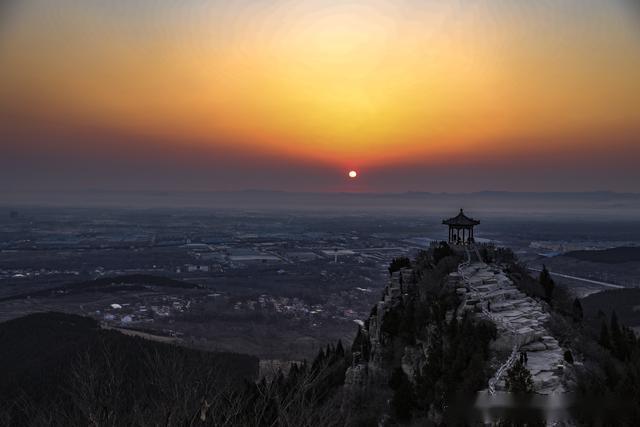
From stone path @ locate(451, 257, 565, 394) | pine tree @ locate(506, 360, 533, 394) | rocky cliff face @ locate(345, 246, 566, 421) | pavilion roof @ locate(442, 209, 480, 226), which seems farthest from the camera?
pavilion roof @ locate(442, 209, 480, 226)

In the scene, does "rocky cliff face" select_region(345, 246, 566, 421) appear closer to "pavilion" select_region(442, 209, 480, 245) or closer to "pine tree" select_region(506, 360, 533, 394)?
"pine tree" select_region(506, 360, 533, 394)

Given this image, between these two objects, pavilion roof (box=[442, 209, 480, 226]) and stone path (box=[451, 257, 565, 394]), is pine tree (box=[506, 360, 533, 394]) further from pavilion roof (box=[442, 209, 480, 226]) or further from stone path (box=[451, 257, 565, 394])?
pavilion roof (box=[442, 209, 480, 226])

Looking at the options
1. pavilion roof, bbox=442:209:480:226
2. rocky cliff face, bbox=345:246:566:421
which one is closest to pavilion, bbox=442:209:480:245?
pavilion roof, bbox=442:209:480:226

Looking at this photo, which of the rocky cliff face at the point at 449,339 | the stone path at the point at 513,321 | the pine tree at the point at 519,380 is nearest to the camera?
the pine tree at the point at 519,380

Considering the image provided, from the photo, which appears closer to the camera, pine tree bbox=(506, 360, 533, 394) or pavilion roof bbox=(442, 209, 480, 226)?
pine tree bbox=(506, 360, 533, 394)

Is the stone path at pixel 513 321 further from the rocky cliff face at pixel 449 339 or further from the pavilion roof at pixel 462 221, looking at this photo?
the pavilion roof at pixel 462 221

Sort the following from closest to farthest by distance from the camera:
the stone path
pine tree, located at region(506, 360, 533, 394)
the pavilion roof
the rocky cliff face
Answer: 1. pine tree, located at region(506, 360, 533, 394)
2. the stone path
3. the rocky cliff face
4. the pavilion roof

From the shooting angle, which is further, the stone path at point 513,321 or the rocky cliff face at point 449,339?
the rocky cliff face at point 449,339

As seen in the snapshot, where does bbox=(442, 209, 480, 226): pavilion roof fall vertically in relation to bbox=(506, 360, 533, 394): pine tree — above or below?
above

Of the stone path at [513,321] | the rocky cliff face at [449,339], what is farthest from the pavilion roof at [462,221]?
the stone path at [513,321]
